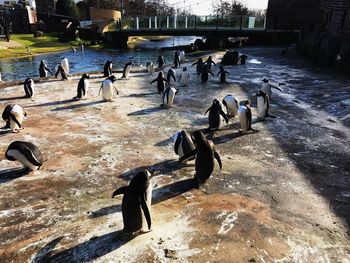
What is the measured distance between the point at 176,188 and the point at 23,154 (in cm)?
324

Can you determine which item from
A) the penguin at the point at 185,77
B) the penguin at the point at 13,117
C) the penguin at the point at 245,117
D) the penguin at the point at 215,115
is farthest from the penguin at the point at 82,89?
the penguin at the point at 245,117

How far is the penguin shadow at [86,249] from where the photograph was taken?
5148 millimetres

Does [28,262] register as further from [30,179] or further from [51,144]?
[51,144]

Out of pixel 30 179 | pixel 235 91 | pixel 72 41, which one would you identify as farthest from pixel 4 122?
pixel 72 41

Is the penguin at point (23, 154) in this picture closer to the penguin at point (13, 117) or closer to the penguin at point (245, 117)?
the penguin at point (13, 117)

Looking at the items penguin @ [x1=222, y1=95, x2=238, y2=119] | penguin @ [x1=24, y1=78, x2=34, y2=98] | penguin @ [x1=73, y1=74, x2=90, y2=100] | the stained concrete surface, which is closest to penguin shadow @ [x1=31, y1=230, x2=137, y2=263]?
the stained concrete surface

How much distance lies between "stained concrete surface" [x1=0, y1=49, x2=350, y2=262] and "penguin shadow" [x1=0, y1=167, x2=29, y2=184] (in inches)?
0.8

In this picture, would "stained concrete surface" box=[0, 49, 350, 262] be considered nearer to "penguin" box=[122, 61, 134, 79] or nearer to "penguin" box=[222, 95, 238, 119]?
"penguin" box=[222, 95, 238, 119]

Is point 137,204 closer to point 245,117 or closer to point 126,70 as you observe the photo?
point 245,117

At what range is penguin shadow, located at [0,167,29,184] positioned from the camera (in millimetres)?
7543

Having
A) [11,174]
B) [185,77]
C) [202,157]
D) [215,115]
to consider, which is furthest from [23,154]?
[185,77]

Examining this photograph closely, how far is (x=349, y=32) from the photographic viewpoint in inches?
877

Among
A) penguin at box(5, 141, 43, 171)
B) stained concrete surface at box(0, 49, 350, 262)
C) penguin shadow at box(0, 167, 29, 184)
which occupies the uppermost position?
penguin at box(5, 141, 43, 171)

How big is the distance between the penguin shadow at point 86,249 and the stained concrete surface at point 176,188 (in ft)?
0.05
